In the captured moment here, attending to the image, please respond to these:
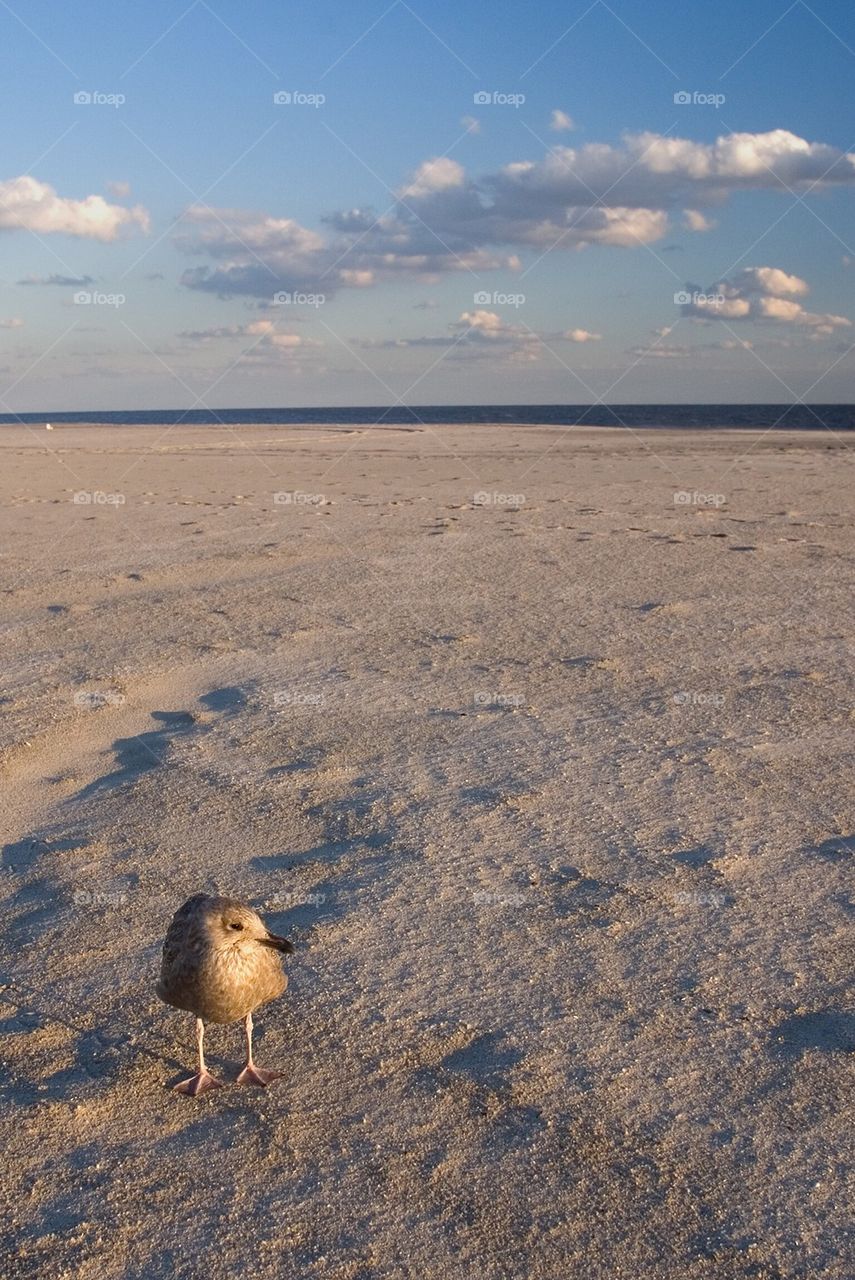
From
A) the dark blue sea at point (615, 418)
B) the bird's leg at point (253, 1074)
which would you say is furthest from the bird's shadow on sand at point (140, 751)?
the dark blue sea at point (615, 418)

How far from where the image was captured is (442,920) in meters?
4.85

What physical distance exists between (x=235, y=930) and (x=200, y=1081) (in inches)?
19.5

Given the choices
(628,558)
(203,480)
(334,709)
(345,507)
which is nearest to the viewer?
(334,709)

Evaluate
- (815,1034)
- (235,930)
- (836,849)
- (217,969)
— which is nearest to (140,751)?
(235,930)

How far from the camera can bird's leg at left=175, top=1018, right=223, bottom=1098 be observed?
12.6ft

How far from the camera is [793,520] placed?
15609mm

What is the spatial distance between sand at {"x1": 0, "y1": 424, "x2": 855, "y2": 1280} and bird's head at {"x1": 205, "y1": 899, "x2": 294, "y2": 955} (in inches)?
16.9

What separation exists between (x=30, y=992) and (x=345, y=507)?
13.6 meters

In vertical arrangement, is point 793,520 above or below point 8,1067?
above

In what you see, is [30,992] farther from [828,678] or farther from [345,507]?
[345,507]

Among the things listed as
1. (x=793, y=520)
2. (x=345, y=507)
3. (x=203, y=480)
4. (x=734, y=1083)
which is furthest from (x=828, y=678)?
(x=203, y=480)

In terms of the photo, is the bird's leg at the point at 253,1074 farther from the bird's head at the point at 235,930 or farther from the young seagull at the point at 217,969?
the bird's head at the point at 235,930

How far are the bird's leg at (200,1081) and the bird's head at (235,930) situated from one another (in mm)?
287

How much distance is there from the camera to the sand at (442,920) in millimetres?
3285
